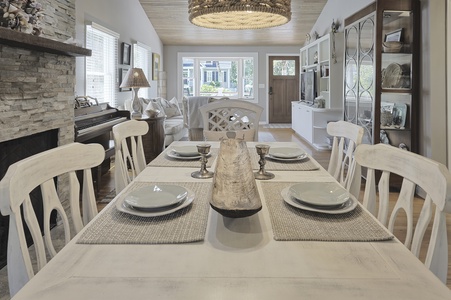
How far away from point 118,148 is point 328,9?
651cm

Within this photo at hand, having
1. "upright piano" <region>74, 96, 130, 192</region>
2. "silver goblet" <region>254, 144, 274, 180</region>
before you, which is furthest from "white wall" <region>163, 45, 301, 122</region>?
"silver goblet" <region>254, 144, 274, 180</region>

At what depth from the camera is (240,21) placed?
6.59 ft

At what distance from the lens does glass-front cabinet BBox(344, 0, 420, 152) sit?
3.62 meters

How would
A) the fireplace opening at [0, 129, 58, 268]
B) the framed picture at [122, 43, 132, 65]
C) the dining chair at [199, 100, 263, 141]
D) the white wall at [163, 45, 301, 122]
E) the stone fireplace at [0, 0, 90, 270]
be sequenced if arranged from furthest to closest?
the white wall at [163, 45, 301, 122] → the framed picture at [122, 43, 132, 65] → the dining chair at [199, 100, 263, 141] → the fireplace opening at [0, 129, 58, 268] → the stone fireplace at [0, 0, 90, 270]

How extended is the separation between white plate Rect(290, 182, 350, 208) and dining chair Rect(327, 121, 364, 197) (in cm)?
45

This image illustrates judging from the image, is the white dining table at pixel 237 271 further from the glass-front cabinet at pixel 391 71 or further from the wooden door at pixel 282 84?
the wooden door at pixel 282 84

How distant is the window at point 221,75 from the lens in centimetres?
1032

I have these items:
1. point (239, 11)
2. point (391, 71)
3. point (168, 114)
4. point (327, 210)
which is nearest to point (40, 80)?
point (239, 11)

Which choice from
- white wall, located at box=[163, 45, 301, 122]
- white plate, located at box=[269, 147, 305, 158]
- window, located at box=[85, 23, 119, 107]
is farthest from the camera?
white wall, located at box=[163, 45, 301, 122]

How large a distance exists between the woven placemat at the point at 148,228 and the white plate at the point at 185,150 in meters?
0.77

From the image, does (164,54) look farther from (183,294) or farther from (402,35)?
(183,294)

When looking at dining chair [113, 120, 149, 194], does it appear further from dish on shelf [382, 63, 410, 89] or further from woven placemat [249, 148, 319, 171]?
dish on shelf [382, 63, 410, 89]

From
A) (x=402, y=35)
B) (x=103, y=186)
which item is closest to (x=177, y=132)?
(x=103, y=186)

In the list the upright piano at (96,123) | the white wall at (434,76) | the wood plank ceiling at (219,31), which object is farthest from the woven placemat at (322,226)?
the wood plank ceiling at (219,31)
